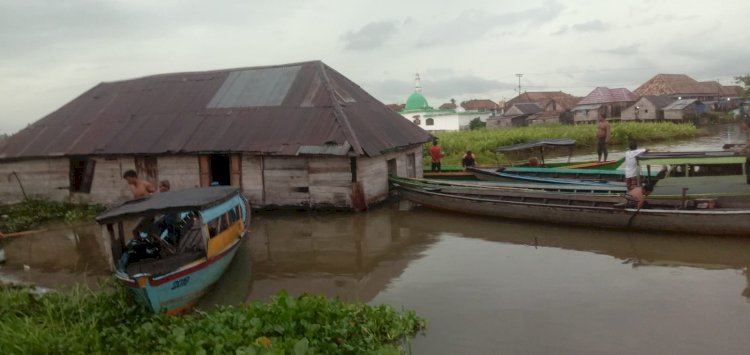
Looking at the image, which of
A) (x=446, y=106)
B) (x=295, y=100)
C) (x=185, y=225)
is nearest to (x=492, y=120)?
(x=446, y=106)

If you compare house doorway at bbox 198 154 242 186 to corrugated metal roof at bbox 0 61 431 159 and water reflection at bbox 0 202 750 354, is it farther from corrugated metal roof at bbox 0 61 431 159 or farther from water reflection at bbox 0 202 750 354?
water reflection at bbox 0 202 750 354

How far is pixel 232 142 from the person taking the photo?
14688 millimetres

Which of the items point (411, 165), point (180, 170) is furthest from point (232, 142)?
point (411, 165)

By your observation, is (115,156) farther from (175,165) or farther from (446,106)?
(446,106)

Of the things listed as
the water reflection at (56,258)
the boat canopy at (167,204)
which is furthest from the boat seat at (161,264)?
the water reflection at (56,258)

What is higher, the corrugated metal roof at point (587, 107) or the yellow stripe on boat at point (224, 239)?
the corrugated metal roof at point (587, 107)

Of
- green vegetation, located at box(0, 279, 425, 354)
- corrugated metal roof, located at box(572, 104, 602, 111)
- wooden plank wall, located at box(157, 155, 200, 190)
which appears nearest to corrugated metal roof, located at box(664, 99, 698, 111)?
corrugated metal roof, located at box(572, 104, 602, 111)

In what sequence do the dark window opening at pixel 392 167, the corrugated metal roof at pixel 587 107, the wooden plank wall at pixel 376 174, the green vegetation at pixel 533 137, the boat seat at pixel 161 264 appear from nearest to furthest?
the boat seat at pixel 161 264 < the wooden plank wall at pixel 376 174 < the dark window opening at pixel 392 167 < the green vegetation at pixel 533 137 < the corrugated metal roof at pixel 587 107

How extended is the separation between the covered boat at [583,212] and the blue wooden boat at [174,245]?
5828 mm

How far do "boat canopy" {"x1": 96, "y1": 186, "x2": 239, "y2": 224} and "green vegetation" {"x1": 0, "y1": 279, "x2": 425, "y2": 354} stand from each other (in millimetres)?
1127

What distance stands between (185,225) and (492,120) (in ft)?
156

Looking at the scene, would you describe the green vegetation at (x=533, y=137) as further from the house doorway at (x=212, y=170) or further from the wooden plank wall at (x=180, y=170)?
the wooden plank wall at (x=180, y=170)

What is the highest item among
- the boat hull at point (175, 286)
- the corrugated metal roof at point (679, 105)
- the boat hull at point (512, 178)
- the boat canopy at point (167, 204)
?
the corrugated metal roof at point (679, 105)

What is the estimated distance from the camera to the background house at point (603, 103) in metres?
46.1
